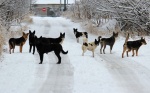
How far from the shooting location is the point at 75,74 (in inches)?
484

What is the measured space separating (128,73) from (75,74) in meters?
1.88

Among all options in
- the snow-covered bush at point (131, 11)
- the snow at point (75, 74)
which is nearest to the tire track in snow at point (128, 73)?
the snow at point (75, 74)

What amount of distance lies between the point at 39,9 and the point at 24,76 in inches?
3141

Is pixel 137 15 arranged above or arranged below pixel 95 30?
above

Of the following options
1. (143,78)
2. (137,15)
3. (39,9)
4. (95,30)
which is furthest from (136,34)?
(39,9)

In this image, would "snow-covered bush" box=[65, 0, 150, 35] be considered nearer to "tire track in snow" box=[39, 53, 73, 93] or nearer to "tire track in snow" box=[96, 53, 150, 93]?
"tire track in snow" box=[96, 53, 150, 93]

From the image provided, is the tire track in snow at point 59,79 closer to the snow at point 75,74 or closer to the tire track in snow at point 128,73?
the snow at point 75,74

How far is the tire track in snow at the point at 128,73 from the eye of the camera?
416 inches

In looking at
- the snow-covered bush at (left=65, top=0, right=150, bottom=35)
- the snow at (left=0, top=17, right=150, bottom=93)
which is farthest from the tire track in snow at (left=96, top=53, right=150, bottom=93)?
the snow-covered bush at (left=65, top=0, right=150, bottom=35)

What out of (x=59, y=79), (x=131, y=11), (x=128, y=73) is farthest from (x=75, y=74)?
(x=131, y=11)

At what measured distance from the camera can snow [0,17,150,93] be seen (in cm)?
1031

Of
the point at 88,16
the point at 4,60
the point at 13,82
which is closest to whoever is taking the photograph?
the point at 13,82

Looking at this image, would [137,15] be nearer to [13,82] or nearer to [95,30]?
[95,30]

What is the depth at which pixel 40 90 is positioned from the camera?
1004 centimetres
